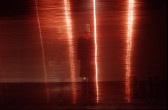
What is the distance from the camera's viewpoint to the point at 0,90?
6754 mm

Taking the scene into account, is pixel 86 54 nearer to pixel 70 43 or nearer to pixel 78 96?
pixel 70 43

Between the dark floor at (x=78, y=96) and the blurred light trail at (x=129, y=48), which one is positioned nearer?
the blurred light trail at (x=129, y=48)

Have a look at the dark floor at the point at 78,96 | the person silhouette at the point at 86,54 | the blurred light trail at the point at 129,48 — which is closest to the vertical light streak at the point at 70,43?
the dark floor at the point at 78,96

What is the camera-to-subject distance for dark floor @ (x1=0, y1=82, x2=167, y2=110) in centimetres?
639

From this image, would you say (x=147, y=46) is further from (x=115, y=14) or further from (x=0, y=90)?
(x=0, y=90)

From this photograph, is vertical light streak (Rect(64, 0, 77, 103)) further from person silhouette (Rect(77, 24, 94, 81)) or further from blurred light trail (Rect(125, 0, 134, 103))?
blurred light trail (Rect(125, 0, 134, 103))

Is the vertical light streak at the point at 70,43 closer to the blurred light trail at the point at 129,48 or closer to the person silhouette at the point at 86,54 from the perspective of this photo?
the person silhouette at the point at 86,54

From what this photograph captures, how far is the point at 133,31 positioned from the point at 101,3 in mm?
775

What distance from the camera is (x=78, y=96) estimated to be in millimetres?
6535

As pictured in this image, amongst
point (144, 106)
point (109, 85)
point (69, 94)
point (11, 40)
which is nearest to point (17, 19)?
point (11, 40)

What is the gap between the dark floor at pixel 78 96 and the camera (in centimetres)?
639

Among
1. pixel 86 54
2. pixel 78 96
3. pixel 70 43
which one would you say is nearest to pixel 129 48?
pixel 86 54

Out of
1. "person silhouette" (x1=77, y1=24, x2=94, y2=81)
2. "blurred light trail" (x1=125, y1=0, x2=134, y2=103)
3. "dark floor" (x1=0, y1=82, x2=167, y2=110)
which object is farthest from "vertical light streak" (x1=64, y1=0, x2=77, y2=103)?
"blurred light trail" (x1=125, y1=0, x2=134, y2=103)

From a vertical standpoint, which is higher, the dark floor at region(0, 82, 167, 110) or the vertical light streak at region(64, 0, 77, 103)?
the vertical light streak at region(64, 0, 77, 103)
